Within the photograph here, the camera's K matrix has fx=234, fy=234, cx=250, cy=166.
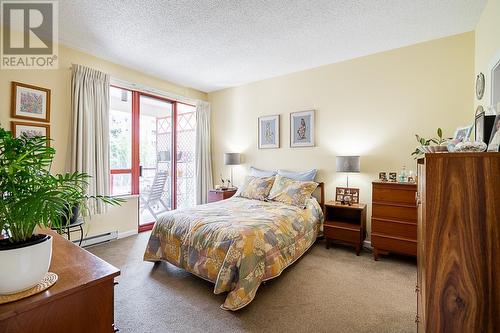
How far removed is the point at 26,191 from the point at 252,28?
2.62 metres

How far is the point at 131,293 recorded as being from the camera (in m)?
2.17

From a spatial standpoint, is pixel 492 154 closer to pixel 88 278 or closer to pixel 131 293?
pixel 88 278

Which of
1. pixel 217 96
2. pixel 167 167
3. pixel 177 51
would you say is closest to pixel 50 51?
pixel 177 51

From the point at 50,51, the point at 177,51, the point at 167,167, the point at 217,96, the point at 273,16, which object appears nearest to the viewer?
the point at 273,16

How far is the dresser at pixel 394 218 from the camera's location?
267cm

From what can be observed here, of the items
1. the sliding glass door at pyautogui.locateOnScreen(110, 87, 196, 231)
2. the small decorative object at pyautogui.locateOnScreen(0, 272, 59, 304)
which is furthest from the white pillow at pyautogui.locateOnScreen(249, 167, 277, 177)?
the small decorative object at pyautogui.locateOnScreen(0, 272, 59, 304)

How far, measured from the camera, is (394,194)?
2.77m

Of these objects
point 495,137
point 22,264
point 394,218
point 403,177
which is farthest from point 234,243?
point 403,177

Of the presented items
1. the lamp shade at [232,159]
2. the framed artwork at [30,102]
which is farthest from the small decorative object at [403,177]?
the framed artwork at [30,102]

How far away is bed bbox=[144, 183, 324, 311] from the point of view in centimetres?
197

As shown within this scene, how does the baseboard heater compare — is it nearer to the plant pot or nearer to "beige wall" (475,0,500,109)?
the plant pot

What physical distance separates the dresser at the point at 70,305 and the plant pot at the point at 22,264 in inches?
2.1

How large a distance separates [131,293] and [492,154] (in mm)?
2715

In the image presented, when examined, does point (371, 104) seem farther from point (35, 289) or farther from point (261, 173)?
point (35, 289)
